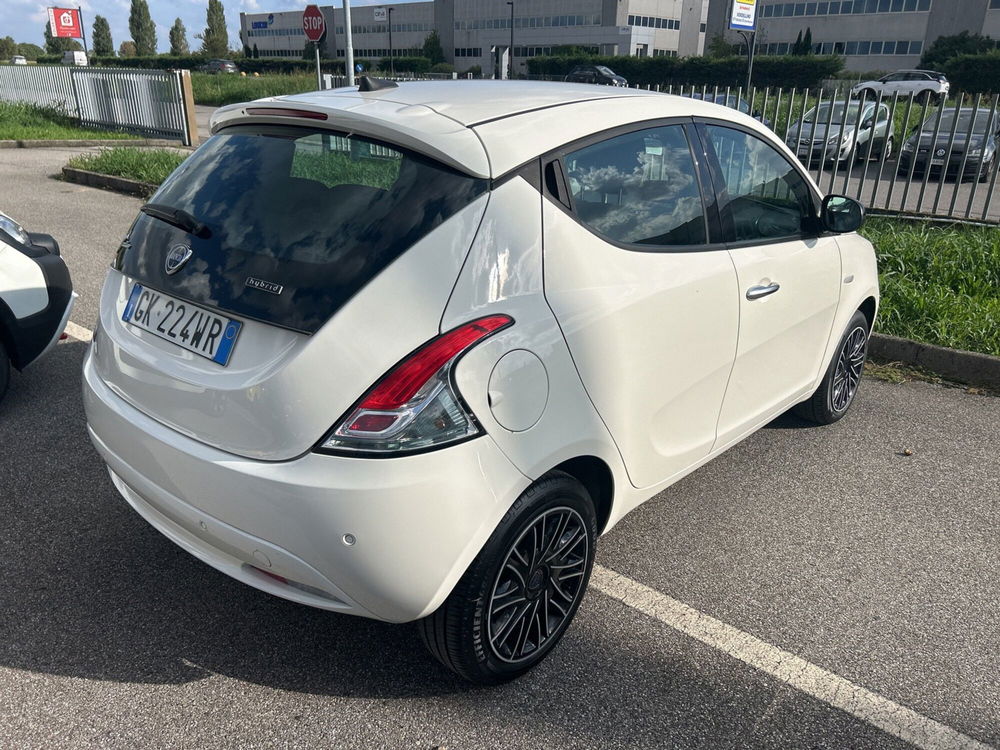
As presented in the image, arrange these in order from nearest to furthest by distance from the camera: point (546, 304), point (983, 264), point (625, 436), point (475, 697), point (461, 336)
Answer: point (461, 336), point (546, 304), point (475, 697), point (625, 436), point (983, 264)

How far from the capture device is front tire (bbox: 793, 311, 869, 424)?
4.16 meters

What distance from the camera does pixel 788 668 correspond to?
255cm

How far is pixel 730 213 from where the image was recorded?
307 centimetres

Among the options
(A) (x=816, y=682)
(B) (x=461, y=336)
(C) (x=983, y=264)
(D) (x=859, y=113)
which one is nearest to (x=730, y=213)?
(B) (x=461, y=336)

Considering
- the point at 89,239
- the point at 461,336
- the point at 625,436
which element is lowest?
the point at 89,239

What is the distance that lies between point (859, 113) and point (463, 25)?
89.0 m

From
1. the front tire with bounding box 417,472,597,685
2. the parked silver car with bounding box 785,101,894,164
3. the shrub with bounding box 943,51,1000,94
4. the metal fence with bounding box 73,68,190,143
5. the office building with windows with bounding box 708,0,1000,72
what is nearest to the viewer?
the front tire with bounding box 417,472,597,685

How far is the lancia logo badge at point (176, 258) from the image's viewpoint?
93.0 inches

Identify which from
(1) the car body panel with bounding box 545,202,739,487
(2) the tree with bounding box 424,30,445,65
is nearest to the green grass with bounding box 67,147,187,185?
(1) the car body panel with bounding box 545,202,739,487

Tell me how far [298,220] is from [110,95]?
19314mm

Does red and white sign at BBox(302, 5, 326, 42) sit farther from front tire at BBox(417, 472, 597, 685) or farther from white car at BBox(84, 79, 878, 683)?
front tire at BBox(417, 472, 597, 685)

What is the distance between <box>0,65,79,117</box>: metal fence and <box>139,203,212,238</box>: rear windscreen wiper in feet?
→ 66.3

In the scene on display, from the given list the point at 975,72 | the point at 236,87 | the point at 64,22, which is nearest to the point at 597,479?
the point at 236,87

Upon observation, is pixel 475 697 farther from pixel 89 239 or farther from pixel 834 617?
pixel 89 239
